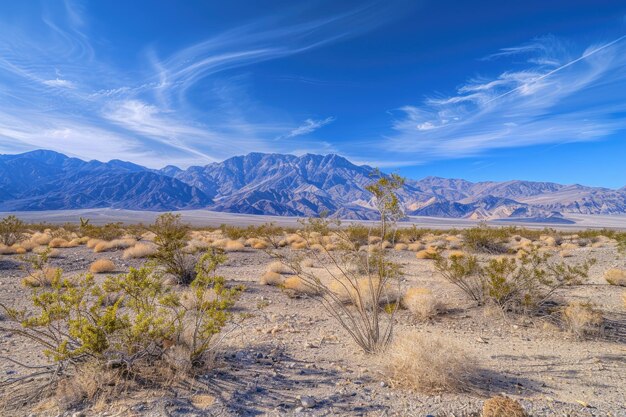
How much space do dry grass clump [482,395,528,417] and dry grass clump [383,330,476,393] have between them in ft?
2.99

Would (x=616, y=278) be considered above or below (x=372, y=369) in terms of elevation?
above

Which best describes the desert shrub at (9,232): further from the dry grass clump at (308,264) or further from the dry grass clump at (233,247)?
the dry grass clump at (308,264)

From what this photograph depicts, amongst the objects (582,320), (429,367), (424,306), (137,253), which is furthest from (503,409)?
(137,253)

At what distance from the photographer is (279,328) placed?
23.7ft

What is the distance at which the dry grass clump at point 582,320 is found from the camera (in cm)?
675

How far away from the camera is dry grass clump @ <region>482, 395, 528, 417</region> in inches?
136

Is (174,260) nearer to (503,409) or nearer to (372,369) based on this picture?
(372,369)

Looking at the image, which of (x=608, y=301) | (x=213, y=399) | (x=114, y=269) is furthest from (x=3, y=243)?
(x=608, y=301)

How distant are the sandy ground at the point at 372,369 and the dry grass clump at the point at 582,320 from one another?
0.19 metres

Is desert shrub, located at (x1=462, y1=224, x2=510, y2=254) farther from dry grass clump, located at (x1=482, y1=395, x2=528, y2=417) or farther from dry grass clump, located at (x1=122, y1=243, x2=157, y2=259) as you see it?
dry grass clump, located at (x1=482, y1=395, x2=528, y2=417)

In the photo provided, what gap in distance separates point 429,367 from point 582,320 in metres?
4.56

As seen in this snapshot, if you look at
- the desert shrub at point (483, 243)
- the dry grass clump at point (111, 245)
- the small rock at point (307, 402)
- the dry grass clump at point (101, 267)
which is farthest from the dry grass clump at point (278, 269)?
the desert shrub at point (483, 243)

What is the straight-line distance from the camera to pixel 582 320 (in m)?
6.82

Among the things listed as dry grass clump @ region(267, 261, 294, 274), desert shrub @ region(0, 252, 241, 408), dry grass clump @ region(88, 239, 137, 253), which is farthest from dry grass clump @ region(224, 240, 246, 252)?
desert shrub @ region(0, 252, 241, 408)
